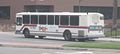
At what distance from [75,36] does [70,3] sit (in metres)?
31.6

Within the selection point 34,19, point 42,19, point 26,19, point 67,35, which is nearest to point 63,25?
point 67,35

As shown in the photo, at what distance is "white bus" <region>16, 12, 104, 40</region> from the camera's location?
3472 cm

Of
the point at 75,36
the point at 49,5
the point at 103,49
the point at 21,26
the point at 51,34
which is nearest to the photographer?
the point at 103,49

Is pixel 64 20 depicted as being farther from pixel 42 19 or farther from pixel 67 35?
pixel 42 19

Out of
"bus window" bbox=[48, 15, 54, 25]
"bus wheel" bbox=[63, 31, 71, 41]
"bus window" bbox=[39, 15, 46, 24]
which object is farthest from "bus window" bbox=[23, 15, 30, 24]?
"bus wheel" bbox=[63, 31, 71, 41]

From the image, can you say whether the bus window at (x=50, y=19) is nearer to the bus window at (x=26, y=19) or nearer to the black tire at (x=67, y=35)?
the black tire at (x=67, y=35)

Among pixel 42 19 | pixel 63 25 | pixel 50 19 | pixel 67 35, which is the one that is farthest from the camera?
pixel 42 19

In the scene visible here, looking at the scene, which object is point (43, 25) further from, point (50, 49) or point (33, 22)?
point (50, 49)

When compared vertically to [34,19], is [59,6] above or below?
above

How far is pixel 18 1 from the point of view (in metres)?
67.1

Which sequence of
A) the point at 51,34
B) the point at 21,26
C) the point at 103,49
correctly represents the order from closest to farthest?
the point at 103,49 < the point at 51,34 < the point at 21,26

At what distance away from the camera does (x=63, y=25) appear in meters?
36.0

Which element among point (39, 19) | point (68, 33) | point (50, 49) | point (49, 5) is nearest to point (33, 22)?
point (39, 19)

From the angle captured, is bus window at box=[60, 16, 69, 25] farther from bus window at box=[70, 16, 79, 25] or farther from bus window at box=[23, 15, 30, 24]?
bus window at box=[23, 15, 30, 24]
